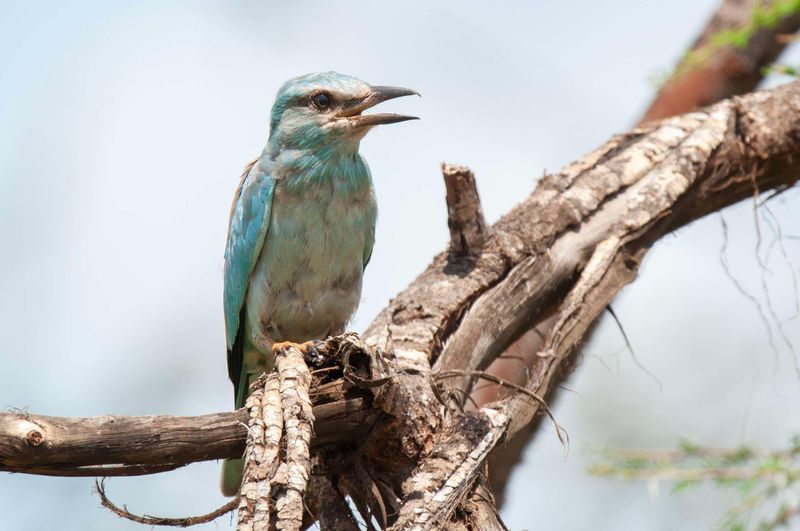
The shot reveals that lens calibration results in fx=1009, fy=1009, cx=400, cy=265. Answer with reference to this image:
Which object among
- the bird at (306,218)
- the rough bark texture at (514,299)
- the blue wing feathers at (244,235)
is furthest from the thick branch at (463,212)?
the blue wing feathers at (244,235)

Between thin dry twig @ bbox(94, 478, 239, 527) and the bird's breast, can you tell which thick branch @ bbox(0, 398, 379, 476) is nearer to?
thin dry twig @ bbox(94, 478, 239, 527)

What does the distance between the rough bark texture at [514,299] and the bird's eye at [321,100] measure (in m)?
0.96

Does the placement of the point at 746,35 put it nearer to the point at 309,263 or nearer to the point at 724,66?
the point at 724,66

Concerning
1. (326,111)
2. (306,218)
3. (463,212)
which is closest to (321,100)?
(326,111)

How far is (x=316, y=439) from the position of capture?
12.2ft

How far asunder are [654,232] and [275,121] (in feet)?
6.92

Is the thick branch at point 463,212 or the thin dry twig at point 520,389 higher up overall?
the thick branch at point 463,212

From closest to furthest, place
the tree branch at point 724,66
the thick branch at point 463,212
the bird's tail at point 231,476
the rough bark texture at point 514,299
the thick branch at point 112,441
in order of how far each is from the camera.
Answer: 1. the thick branch at point 112,441
2. the rough bark texture at point 514,299
3. the bird's tail at point 231,476
4. the thick branch at point 463,212
5. the tree branch at point 724,66

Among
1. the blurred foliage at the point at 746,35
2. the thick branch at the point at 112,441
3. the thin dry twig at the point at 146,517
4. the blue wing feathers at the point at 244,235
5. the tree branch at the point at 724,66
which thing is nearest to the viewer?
the thick branch at the point at 112,441

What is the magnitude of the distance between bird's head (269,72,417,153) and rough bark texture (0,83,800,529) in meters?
0.80

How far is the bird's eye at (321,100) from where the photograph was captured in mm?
5035

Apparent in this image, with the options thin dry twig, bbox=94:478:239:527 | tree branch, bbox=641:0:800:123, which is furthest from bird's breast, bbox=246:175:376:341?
tree branch, bbox=641:0:800:123

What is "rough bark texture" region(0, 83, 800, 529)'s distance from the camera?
3816 mm

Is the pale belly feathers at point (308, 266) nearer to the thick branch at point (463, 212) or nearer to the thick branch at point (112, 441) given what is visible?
the thick branch at point (463, 212)
